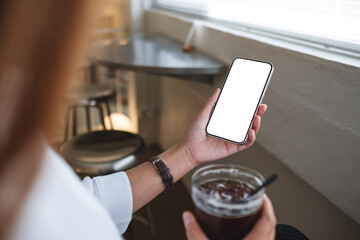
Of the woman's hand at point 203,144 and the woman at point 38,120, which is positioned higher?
the woman at point 38,120

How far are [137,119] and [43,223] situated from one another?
2.30 m

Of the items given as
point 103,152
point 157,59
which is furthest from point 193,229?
point 157,59

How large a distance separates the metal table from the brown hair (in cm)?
109

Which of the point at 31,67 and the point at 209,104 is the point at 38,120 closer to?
the point at 31,67

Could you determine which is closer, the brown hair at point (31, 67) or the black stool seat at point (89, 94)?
the brown hair at point (31, 67)

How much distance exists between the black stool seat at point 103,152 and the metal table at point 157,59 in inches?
12.5

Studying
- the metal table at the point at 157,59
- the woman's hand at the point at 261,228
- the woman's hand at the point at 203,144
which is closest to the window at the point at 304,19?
the metal table at the point at 157,59

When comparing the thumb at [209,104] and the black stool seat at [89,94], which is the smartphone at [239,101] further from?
the black stool seat at [89,94]

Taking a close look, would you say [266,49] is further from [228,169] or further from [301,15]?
[228,169]

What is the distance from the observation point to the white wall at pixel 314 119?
2.54 feet

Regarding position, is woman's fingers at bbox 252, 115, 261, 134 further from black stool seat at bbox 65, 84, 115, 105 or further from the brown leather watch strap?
black stool seat at bbox 65, 84, 115, 105

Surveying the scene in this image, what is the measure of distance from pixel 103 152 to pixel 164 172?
498 millimetres

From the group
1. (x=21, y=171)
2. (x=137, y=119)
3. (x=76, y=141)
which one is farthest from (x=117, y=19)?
(x=21, y=171)

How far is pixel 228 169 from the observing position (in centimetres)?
56
